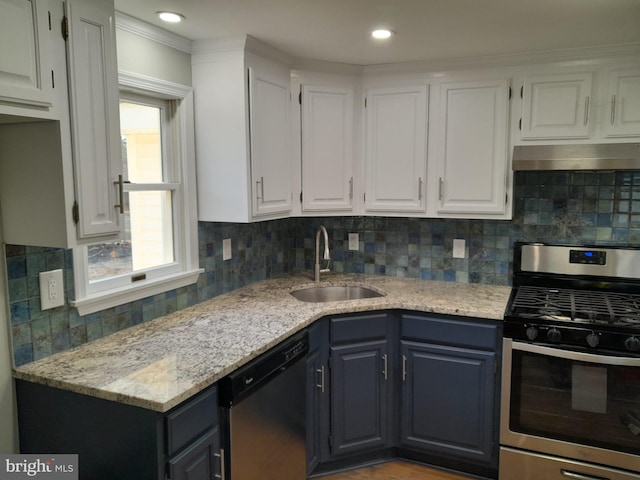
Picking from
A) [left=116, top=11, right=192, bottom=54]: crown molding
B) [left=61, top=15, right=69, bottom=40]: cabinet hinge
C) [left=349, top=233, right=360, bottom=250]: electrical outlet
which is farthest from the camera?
[left=349, top=233, right=360, bottom=250]: electrical outlet

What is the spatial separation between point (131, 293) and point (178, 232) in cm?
45

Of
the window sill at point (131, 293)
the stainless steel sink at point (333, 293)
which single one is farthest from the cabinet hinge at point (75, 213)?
the stainless steel sink at point (333, 293)

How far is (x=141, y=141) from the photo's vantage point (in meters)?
2.32

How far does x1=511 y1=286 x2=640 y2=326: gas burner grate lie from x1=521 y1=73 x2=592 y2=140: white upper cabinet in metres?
0.87

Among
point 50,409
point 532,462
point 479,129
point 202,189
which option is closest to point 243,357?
point 50,409

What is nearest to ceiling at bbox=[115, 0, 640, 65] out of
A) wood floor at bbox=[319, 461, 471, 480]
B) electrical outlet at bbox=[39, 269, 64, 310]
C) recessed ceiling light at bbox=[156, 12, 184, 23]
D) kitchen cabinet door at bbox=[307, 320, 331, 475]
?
recessed ceiling light at bbox=[156, 12, 184, 23]

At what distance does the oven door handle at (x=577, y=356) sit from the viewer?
7.16 ft

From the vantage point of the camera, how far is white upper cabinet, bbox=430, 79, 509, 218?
8.87ft

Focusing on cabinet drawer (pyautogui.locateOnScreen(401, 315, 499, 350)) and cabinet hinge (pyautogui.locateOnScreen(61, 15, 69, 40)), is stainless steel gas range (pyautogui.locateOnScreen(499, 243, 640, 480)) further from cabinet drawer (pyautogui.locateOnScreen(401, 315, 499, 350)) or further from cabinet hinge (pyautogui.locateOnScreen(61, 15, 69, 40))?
cabinet hinge (pyautogui.locateOnScreen(61, 15, 69, 40))

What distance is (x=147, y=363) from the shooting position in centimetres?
179

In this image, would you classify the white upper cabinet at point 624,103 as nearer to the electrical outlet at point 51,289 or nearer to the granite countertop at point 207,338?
the granite countertop at point 207,338

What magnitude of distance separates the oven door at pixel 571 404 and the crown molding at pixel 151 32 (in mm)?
2161

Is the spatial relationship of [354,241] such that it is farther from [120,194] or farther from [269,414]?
[120,194]

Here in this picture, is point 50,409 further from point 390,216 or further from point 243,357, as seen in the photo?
point 390,216
